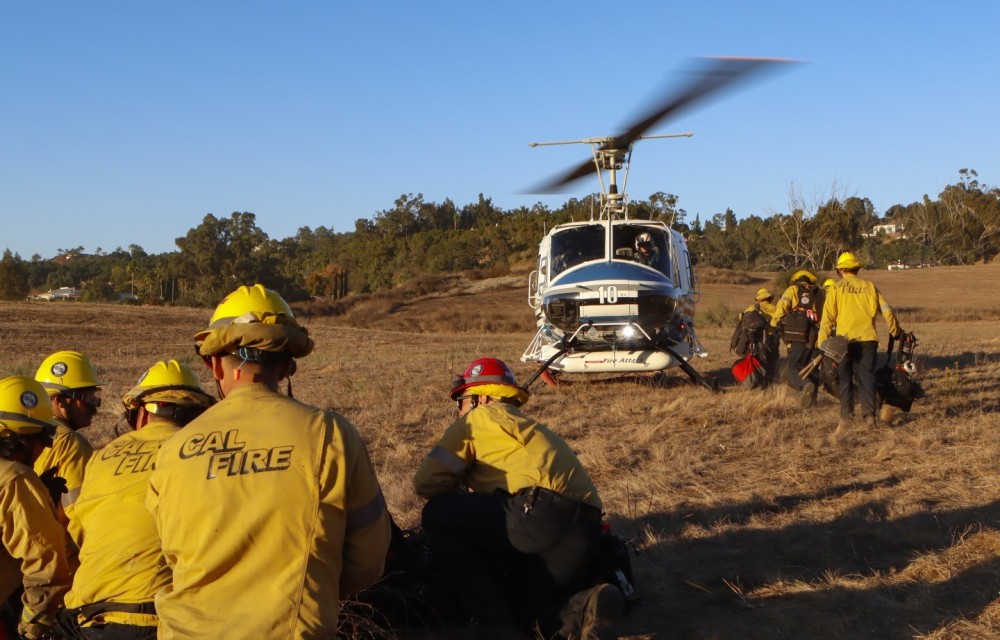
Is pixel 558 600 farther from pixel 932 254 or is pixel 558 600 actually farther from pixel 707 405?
pixel 932 254

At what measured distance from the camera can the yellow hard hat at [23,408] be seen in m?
4.30

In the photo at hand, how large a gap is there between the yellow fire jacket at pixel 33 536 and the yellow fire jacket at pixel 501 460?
168 cm

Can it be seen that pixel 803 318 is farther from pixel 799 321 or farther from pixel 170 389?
pixel 170 389

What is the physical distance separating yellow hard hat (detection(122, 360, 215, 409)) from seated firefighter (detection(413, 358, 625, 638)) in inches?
45.9

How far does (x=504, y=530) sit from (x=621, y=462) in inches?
171

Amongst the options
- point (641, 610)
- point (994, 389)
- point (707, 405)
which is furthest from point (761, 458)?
point (994, 389)

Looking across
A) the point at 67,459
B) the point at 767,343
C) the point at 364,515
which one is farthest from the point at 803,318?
the point at 364,515

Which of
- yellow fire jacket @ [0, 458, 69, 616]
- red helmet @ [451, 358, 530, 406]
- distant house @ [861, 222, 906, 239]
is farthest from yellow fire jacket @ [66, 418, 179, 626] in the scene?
distant house @ [861, 222, 906, 239]

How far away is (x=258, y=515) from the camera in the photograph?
264cm

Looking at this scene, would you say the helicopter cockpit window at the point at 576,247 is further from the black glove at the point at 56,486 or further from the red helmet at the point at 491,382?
the black glove at the point at 56,486

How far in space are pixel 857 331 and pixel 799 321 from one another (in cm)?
210

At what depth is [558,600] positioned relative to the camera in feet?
15.4

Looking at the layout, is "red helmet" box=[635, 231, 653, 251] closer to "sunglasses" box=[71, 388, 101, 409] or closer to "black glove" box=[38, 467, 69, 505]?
"sunglasses" box=[71, 388, 101, 409]

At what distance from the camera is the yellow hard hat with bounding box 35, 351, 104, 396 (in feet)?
17.9
